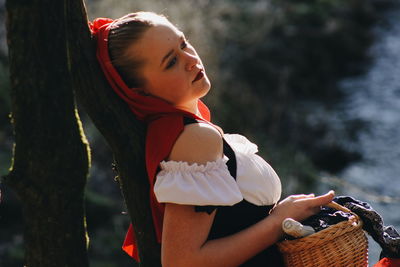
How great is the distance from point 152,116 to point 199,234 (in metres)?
0.41

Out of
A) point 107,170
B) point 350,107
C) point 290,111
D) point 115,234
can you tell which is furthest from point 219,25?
point 115,234

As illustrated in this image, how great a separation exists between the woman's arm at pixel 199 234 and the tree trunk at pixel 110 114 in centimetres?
18

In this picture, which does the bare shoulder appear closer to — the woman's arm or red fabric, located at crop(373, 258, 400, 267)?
the woman's arm

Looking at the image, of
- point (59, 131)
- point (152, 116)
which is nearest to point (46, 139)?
point (59, 131)

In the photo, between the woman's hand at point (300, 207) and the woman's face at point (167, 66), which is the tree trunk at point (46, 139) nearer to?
the woman's face at point (167, 66)

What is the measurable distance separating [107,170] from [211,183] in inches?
207

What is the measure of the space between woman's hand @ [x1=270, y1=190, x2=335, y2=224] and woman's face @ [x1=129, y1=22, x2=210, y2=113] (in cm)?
46

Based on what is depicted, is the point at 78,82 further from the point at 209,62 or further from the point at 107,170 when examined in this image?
the point at 209,62

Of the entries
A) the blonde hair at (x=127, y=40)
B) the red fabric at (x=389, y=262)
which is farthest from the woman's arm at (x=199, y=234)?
the red fabric at (x=389, y=262)

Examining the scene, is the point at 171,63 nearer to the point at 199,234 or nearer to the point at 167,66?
the point at 167,66

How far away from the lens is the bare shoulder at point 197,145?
196 cm

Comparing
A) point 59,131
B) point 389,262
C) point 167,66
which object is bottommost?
point 389,262

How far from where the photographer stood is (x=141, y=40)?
2104 mm

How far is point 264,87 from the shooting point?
9570 mm
